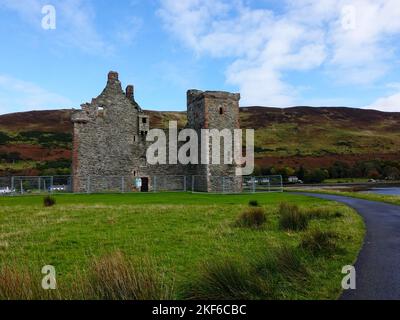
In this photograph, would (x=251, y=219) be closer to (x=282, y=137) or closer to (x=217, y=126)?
(x=217, y=126)

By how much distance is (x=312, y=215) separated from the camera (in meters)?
16.5

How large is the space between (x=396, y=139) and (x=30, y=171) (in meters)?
86.0

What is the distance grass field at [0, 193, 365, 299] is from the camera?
24.5 feet

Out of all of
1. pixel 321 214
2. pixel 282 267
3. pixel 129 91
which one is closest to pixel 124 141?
pixel 129 91

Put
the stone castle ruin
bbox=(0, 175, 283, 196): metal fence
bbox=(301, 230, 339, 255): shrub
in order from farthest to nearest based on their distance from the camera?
the stone castle ruin, bbox=(0, 175, 283, 196): metal fence, bbox=(301, 230, 339, 255): shrub

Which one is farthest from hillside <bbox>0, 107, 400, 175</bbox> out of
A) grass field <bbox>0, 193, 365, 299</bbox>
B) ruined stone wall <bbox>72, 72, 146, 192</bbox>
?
grass field <bbox>0, 193, 365, 299</bbox>

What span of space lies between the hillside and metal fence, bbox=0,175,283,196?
55.4 ft

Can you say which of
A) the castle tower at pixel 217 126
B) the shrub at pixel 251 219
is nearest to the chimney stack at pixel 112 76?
the castle tower at pixel 217 126

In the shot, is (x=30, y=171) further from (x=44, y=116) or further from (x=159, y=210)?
(x=44, y=116)

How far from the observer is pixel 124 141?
39156 mm

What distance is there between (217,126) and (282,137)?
217 feet

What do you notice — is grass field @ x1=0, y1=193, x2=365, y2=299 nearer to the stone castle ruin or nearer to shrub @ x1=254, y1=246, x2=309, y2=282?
shrub @ x1=254, y1=246, x2=309, y2=282

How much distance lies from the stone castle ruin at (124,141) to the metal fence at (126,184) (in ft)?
0.31
